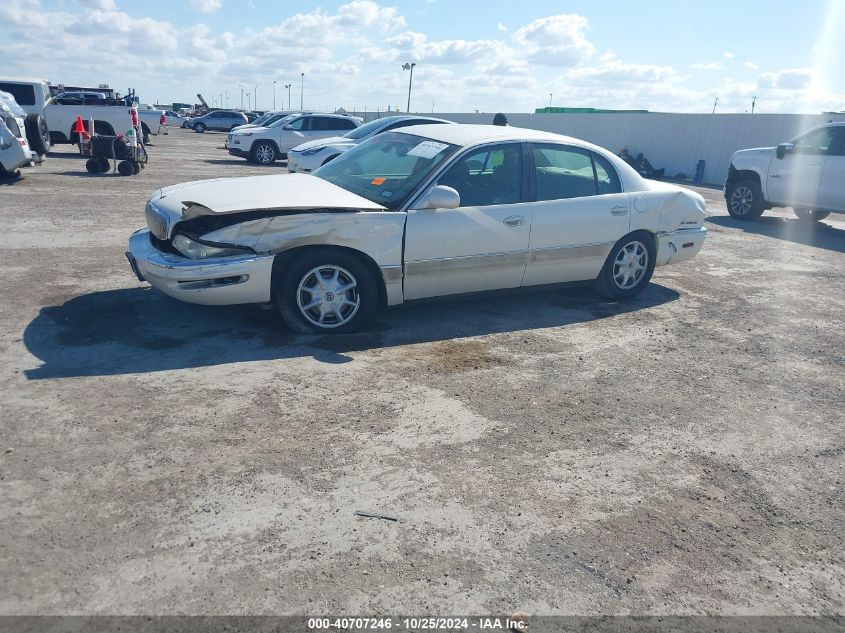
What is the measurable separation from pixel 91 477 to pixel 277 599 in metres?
1.26

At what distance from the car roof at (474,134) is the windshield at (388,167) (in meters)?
0.10

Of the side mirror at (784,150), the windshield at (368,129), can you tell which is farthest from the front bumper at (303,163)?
the side mirror at (784,150)

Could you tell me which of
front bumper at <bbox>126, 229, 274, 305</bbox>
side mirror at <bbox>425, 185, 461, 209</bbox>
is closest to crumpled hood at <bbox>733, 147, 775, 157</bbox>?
side mirror at <bbox>425, 185, 461, 209</bbox>

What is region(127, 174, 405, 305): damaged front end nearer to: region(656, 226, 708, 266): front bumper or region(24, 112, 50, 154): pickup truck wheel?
region(656, 226, 708, 266): front bumper

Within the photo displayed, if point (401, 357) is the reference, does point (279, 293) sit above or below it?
above

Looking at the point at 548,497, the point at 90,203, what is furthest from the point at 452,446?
the point at 90,203

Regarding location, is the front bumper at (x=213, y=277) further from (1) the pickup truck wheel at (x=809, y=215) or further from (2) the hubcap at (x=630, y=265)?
(1) the pickup truck wheel at (x=809, y=215)

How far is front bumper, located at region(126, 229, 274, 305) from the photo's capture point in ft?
16.2

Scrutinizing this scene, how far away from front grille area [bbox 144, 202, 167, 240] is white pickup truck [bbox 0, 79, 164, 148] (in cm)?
1682

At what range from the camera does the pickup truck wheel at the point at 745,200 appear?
13.4 metres

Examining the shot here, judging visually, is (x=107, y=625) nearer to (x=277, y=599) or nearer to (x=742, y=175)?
(x=277, y=599)

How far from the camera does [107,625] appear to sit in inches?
94.2

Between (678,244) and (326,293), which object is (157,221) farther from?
(678,244)

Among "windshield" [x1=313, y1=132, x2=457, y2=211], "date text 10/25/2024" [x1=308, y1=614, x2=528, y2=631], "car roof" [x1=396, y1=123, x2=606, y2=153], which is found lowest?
"date text 10/25/2024" [x1=308, y1=614, x2=528, y2=631]
